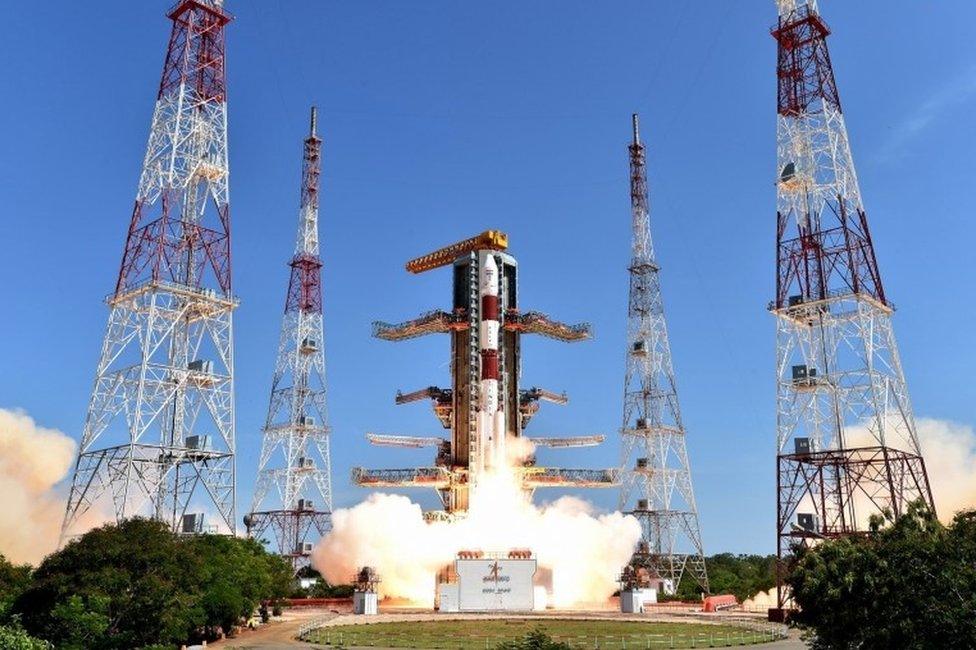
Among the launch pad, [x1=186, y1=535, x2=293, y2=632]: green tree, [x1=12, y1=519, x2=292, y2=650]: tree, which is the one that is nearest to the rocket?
the launch pad

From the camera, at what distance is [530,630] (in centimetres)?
5144

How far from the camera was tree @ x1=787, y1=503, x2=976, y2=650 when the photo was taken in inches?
1083

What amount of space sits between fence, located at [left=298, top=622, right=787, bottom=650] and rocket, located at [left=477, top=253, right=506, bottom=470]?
3200 cm

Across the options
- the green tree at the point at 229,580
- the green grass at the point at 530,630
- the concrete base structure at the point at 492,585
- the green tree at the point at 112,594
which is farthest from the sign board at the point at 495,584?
the green tree at the point at 112,594

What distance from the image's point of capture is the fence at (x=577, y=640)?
43.7m

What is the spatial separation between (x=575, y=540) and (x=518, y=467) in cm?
860

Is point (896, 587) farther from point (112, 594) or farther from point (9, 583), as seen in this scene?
point (9, 583)

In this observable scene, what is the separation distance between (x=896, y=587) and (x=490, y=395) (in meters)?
54.1

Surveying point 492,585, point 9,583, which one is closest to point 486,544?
point 492,585

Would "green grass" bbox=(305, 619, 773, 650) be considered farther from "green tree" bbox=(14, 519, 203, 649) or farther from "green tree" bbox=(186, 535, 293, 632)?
"green tree" bbox=(14, 519, 203, 649)

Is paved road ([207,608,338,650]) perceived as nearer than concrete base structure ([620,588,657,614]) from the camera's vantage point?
Yes

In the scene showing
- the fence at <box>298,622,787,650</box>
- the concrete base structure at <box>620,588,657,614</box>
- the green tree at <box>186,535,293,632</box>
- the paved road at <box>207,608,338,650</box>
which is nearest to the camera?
the fence at <box>298,622,787,650</box>

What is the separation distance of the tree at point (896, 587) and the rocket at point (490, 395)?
48.9 meters

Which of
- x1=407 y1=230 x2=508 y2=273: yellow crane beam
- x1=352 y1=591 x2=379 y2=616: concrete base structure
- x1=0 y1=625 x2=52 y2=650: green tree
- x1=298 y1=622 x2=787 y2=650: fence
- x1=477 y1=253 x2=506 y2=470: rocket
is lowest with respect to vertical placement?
x1=298 y1=622 x2=787 y2=650: fence
